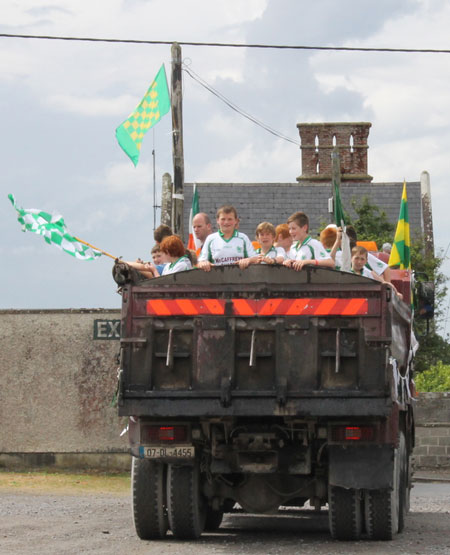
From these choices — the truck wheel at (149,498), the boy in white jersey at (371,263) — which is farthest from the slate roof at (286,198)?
the truck wheel at (149,498)

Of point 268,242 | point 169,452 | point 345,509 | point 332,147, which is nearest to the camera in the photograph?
point 169,452

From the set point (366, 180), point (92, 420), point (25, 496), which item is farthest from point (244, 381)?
point (366, 180)

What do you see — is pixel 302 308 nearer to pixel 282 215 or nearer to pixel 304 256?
pixel 304 256

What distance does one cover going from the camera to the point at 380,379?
32.4ft

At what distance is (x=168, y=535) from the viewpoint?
11.2m

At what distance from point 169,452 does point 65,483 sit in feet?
23.9

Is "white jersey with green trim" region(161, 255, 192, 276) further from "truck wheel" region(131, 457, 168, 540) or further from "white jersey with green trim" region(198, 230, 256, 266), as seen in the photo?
"truck wheel" region(131, 457, 168, 540)

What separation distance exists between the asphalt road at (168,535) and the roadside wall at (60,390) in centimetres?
293

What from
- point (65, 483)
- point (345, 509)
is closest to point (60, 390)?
point (65, 483)

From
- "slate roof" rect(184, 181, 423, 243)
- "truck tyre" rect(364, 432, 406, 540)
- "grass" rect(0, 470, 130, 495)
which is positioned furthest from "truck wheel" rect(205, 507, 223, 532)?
"slate roof" rect(184, 181, 423, 243)

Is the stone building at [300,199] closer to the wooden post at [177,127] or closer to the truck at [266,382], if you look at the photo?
the wooden post at [177,127]

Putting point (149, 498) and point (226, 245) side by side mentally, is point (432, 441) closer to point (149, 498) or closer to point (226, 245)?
point (226, 245)

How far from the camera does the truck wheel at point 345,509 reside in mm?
10477

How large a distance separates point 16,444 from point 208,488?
8.04 m
